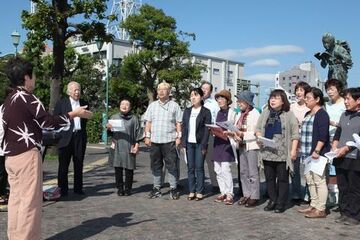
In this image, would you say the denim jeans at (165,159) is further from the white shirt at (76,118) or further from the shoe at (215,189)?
the white shirt at (76,118)

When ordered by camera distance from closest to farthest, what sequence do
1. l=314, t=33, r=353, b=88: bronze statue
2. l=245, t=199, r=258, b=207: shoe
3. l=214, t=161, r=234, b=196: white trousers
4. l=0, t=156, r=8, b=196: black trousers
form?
l=0, t=156, r=8, b=196: black trousers → l=245, t=199, r=258, b=207: shoe → l=214, t=161, r=234, b=196: white trousers → l=314, t=33, r=353, b=88: bronze statue

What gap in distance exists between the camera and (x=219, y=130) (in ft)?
24.2

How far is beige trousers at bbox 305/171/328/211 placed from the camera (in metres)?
6.55

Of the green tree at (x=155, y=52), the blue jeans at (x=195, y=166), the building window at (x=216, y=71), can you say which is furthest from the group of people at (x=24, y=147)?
the building window at (x=216, y=71)

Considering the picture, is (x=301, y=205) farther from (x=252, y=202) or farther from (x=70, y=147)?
(x=70, y=147)

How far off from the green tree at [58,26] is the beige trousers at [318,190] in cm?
1031

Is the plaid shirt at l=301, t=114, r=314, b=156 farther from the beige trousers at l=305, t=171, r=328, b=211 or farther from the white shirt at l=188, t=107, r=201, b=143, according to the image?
the white shirt at l=188, t=107, r=201, b=143

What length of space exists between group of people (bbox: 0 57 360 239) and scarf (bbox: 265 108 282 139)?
0.05ft

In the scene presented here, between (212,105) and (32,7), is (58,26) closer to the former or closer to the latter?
(32,7)

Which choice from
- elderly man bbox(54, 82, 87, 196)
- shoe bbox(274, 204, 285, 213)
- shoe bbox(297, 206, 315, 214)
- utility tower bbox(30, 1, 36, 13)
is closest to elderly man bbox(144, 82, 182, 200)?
elderly man bbox(54, 82, 87, 196)

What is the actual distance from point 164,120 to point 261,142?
6.04 ft

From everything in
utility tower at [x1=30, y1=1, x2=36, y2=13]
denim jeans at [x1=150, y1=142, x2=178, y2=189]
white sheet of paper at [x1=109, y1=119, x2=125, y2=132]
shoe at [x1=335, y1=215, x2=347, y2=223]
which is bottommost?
shoe at [x1=335, y1=215, x2=347, y2=223]

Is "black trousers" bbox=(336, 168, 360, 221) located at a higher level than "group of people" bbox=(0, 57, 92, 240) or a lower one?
lower

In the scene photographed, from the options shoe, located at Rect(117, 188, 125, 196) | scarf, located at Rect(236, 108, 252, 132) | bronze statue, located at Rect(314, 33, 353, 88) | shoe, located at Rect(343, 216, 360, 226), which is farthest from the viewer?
bronze statue, located at Rect(314, 33, 353, 88)
